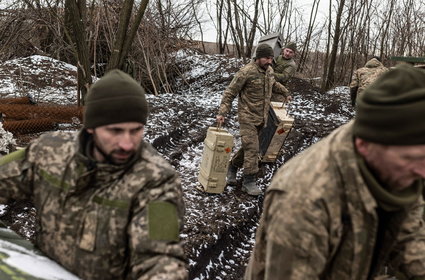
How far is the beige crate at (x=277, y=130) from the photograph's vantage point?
20.6 feet

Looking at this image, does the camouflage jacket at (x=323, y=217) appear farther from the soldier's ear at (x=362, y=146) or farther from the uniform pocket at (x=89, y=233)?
the uniform pocket at (x=89, y=233)

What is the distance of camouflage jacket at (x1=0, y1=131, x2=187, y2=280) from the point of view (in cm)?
165

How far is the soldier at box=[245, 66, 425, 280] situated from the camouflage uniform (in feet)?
13.3

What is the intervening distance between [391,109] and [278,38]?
927 centimetres

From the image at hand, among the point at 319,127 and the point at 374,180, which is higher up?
the point at 374,180

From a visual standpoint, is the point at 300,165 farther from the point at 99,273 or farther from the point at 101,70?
the point at 101,70

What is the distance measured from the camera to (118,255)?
1.76 metres

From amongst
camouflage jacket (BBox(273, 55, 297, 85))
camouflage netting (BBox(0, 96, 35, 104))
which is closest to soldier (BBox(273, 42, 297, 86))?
camouflage jacket (BBox(273, 55, 297, 85))

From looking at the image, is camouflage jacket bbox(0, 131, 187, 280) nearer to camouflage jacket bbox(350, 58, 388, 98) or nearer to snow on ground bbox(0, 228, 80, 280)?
snow on ground bbox(0, 228, 80, 280)

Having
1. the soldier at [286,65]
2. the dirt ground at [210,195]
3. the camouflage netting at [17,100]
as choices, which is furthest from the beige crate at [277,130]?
the camouflage netting at [17,100]

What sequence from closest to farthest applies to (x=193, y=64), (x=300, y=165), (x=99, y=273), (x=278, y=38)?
(x=300, y=165)
(x=99, y=273)
(x=278, y=38)
(x=193, y=64)

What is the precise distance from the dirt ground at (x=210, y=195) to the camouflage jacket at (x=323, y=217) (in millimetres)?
1600

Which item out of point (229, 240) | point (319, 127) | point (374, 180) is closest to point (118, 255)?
point (374, 180)

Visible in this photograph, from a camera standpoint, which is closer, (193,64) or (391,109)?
(391,109)
